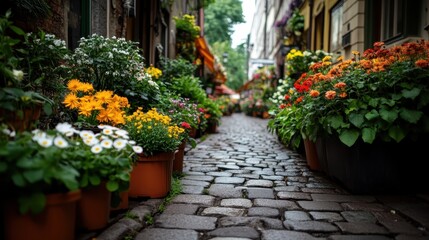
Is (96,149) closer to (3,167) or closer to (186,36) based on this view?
(3,167)

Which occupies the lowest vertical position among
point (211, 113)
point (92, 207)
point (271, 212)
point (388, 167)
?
point (271, 212)

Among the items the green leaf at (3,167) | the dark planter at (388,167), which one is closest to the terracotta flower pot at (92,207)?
the green leaf at (3,167)

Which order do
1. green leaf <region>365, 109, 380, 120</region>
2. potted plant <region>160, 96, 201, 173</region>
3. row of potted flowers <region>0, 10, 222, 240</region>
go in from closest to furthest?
1. row of potted flowers <region>0, 10, 222, 240</region>
2. green leaf <region>365, 109, 380, 120</region>
3. potted plant <region>160, 96, 201, 173</region>

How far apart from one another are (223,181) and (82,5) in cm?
335

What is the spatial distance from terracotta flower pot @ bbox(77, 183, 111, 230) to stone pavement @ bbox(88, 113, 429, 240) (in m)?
0.11

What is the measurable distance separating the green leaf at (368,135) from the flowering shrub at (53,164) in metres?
2.34

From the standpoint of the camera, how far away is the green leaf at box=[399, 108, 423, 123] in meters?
3.85

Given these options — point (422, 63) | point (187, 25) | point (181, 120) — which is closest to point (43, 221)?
point (181, 120)

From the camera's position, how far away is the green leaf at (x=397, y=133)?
389 cm

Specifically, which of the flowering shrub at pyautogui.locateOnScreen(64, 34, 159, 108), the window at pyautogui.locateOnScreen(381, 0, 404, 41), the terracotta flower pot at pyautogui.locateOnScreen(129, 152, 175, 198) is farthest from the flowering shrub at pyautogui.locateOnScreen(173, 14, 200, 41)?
the terracotta flower pot at pyautogui.locateOnScreen(129, 152, 175, 198)

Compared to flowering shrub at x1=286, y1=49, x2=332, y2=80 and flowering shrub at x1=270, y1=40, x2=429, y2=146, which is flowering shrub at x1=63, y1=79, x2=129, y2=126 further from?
flowering shrub at x1=286, y1=49, x2=332, y2=80

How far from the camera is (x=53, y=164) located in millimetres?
2271

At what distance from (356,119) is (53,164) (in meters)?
3.07

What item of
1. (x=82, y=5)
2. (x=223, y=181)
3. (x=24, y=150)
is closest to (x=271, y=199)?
(x=223, y=181)
